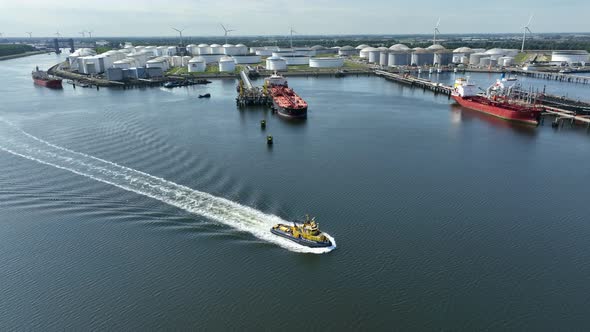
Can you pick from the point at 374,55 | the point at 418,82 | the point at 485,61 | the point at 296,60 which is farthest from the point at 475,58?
the point at 296,60

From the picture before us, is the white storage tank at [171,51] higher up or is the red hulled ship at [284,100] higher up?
the white storage tank at [171,51]

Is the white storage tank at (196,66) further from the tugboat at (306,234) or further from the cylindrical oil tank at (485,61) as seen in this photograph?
the tugboat at (306,234)

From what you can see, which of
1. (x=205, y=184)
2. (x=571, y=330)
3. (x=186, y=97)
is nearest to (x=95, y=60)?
(x=186, y=97)

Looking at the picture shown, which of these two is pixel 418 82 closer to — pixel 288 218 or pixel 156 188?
pixel 288 218

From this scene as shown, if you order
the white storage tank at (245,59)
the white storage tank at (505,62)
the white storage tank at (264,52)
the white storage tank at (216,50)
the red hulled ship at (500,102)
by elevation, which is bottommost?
the red hulled ship at (500,102)

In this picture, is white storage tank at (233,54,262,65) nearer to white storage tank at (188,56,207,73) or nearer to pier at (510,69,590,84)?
white storage tank at (188,56,207,73)

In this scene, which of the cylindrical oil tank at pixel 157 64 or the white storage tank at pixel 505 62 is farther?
the white storage tank at pixel 505 62

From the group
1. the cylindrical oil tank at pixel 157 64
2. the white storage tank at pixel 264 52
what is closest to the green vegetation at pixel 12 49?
the cylindrical oil tank at pixel 157 64
